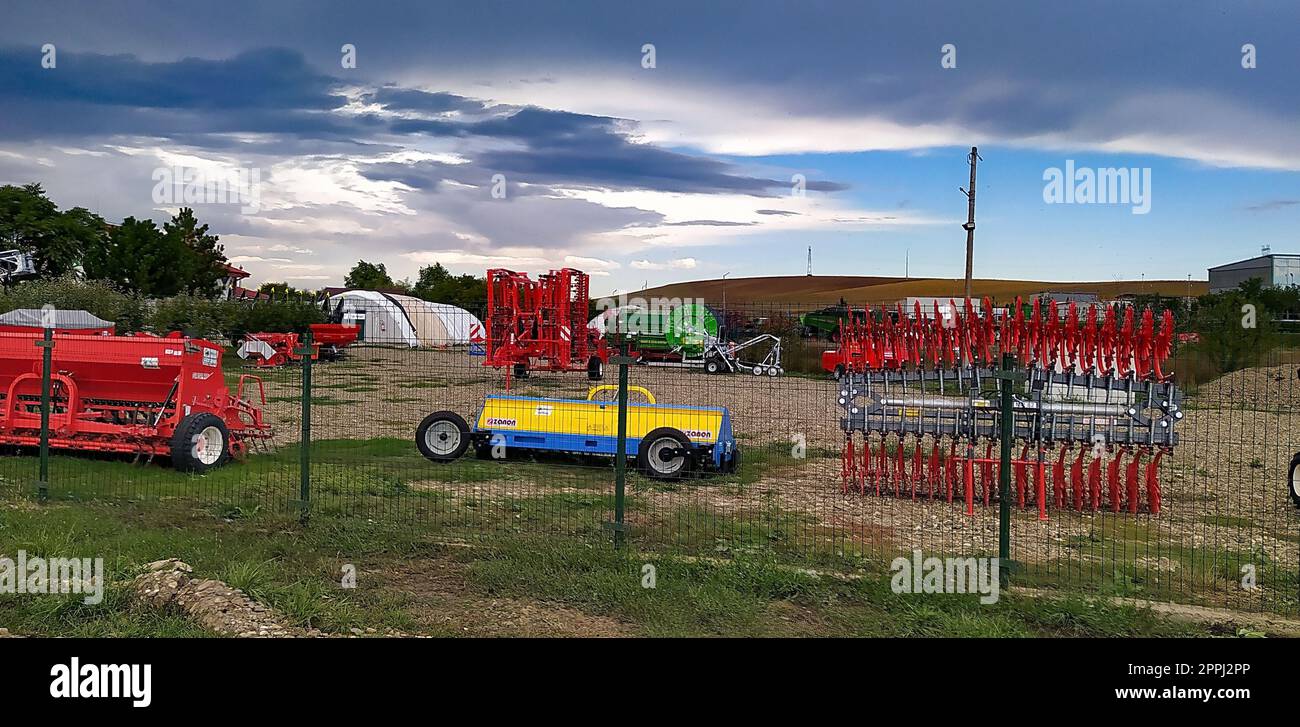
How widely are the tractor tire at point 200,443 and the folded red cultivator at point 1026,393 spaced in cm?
716

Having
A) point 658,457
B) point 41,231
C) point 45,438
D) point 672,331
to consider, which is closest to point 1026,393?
point 658,457

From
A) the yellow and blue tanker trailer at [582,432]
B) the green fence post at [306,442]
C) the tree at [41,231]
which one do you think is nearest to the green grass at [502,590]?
the green fence post at [306,442]

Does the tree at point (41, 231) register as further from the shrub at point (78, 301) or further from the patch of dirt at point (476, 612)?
the patch of dirt at point (476, 612)

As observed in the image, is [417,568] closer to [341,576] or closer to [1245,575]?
[341,576]

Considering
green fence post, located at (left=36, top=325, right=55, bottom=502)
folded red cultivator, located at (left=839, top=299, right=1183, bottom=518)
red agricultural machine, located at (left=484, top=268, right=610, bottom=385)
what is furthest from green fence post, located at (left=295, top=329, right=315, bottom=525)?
red agricultural machine, located at (left=484, top=268, right=610, bottom=385)

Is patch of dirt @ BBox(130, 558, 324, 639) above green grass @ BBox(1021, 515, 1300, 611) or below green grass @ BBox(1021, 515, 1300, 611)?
above

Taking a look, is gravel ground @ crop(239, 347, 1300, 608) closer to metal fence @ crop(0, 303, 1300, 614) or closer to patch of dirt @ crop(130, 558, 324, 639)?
metal fence @ crop(0, 303, 1300, 614)

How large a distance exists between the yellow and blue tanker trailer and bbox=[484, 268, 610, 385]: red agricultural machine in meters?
10.4

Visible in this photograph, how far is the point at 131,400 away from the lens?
11.8 meters

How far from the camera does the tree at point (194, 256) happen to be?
44781 mm

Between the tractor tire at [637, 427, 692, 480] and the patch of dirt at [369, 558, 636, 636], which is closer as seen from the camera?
the patch of dirt at [369, 558, 636, 636]

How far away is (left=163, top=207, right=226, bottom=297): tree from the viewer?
44.8 meters
